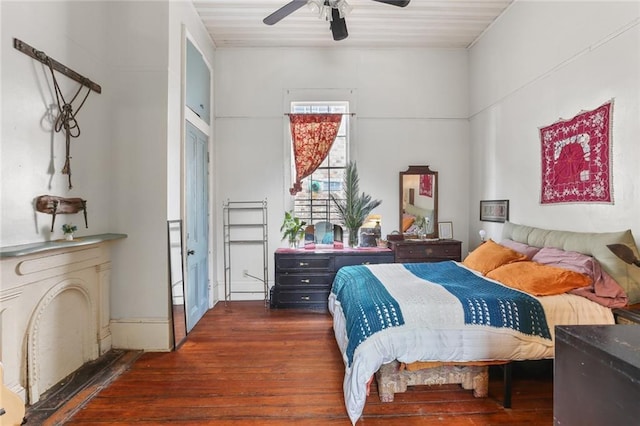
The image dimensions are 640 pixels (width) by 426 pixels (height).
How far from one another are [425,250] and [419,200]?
827 mm

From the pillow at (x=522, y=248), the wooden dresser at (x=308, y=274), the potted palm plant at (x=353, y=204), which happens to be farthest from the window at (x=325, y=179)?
the pillow at (x=522, y=248)

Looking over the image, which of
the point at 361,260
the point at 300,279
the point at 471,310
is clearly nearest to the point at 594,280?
the point at 471,310

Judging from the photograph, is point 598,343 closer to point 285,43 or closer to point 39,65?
point 39,65

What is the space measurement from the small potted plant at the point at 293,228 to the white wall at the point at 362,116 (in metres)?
0.24

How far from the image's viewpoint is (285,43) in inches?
171

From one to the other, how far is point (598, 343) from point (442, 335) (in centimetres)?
121

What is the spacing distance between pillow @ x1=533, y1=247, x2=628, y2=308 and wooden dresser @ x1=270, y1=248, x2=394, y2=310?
79.9 inches

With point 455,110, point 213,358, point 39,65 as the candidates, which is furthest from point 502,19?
point 213,358

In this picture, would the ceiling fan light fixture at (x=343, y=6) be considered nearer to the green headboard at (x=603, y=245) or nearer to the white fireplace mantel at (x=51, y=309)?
the green headboard at (x=603, y=245)

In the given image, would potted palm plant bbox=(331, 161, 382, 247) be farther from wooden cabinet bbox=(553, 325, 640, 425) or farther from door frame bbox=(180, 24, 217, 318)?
wooden cabinet bbox=(553, 325, 640, 425)

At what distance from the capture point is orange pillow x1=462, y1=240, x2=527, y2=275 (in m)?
2.75

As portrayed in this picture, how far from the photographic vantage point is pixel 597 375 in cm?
83

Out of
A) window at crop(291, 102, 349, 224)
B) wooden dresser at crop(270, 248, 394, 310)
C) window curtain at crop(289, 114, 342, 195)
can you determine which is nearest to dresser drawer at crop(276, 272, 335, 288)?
wooden dresser at crop(270, 248, 394, 310)

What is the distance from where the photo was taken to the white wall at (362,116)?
14.6 ft
